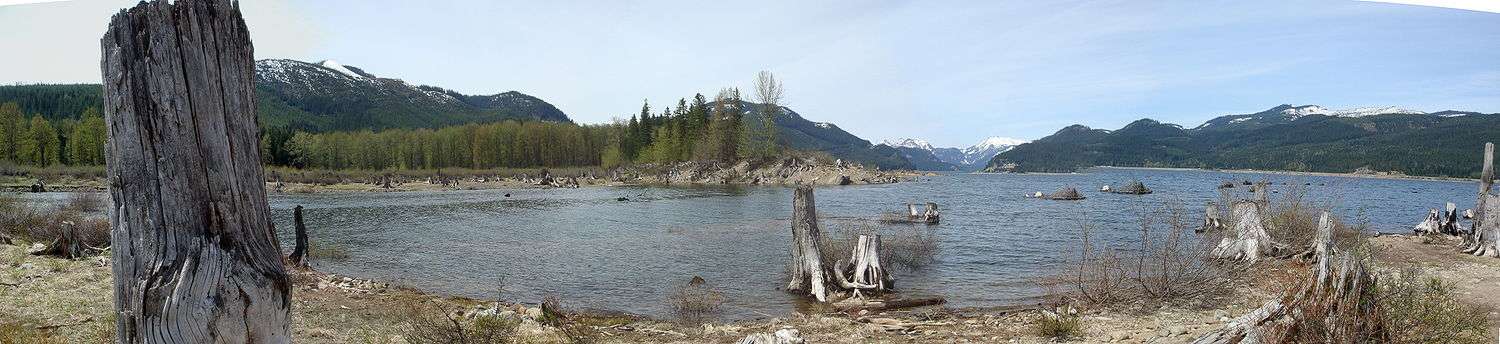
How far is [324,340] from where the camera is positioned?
9.31 meters

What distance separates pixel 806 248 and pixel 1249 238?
9923 mm

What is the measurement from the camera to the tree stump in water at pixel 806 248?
49.2 ft

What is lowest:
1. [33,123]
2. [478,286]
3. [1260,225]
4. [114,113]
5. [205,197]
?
[478,286]

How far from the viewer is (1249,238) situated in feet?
52.5

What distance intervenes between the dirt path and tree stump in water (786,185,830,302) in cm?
914

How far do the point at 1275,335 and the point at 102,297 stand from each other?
48.7 ft

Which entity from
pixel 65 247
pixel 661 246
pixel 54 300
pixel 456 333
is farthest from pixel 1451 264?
pixel 65 247

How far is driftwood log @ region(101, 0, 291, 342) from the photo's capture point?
109 inches

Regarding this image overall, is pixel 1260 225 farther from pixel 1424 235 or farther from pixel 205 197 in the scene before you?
pixel 205 197

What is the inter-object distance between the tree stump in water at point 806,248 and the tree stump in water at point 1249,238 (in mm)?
8234

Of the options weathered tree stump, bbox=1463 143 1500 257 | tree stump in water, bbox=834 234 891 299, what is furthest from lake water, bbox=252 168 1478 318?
weathered tree stump, bbox=1463 143 1500 257

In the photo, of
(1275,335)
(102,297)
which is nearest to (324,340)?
(102,297)

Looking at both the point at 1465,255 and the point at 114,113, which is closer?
the point at 114,113

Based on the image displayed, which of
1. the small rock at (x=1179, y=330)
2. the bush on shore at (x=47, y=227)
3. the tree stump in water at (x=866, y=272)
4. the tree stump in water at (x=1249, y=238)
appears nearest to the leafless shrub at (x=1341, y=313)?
the small rock at (x=1179, y=330)
